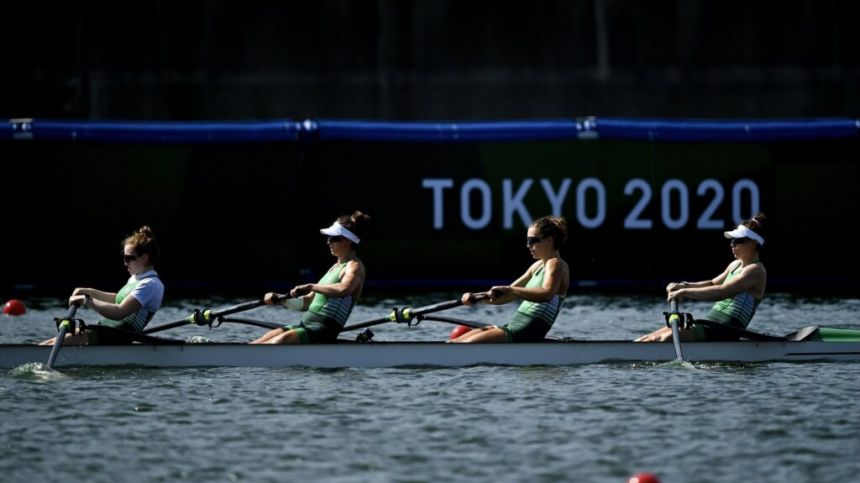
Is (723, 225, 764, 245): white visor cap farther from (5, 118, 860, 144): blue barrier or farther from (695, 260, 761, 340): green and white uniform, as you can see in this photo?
(5, 118, 860, 144): blue barrier

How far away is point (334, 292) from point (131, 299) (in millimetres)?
1823

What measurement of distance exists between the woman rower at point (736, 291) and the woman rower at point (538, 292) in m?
0.90

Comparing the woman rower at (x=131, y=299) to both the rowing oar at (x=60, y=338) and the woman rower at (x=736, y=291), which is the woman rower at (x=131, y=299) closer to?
the rowing oar at (x=60, y=338)

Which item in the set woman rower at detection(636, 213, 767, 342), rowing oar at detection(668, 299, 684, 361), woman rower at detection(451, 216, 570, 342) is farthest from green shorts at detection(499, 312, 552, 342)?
rowing oar at detection(668, 299, 684, 361)

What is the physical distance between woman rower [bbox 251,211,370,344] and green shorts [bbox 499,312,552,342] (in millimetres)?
1474

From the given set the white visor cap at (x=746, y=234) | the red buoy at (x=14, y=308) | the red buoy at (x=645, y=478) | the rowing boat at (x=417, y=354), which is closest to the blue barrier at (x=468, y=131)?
the red buoy at (x=14, y=308)

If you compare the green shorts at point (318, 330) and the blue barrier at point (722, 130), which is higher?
the blue barrier at point (722, 130)

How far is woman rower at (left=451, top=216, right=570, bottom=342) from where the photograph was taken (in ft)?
48.3

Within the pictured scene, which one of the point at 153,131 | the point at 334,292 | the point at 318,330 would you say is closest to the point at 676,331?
the point at 334,292

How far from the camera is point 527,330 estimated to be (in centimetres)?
1497

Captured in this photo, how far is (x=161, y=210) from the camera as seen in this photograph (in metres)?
21.3

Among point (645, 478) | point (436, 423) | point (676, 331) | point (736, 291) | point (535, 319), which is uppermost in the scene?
point (736, 291)

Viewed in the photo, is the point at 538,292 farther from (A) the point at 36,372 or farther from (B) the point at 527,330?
(A) the point at 36,372

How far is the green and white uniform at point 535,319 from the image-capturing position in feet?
48.9
